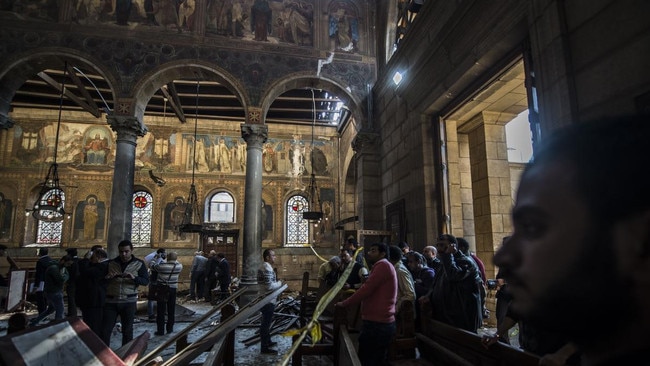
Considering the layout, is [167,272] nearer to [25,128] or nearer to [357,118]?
[357,118]

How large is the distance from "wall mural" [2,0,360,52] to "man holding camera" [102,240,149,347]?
743 cm

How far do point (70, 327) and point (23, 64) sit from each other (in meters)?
10.1

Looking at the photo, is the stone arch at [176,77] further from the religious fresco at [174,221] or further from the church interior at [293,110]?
the religious fresco at [174,221]

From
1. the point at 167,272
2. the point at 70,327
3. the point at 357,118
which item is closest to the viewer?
the point at 70,327

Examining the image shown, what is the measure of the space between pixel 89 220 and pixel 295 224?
906 centimetres

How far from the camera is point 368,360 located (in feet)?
11.2

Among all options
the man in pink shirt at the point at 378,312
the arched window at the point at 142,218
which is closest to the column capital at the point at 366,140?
the man in pink shirt at the point at 378,312

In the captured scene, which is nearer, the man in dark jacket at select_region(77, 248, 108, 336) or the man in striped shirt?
the man in dark jacket at select_region(77, 248, 108, 336)

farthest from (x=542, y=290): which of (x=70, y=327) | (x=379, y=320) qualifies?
(x=379, y=320)

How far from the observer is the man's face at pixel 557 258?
1.61 feet

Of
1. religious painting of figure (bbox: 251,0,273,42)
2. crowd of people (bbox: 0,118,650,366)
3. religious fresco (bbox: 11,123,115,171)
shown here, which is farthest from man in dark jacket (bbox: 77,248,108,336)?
religious fresco (bbox: 11,123,115,171)

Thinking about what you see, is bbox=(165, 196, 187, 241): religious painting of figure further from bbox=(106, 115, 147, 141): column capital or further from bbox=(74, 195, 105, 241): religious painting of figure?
bbox=(106, 115, 147, 141): column capital

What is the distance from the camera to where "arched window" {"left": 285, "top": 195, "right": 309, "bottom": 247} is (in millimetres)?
17094

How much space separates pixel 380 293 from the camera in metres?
3.45
